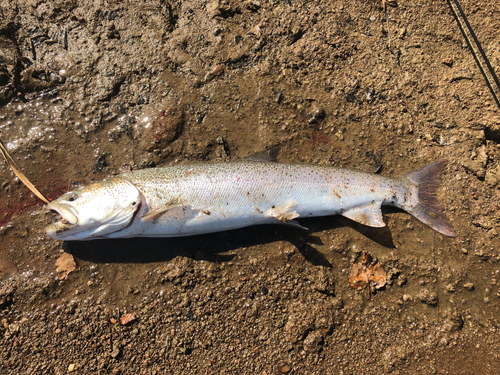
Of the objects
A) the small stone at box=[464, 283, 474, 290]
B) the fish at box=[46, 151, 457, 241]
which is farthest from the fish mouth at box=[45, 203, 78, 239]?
the small stone at box=[464, 283, 474, 290]

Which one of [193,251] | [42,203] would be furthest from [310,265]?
[42,203]

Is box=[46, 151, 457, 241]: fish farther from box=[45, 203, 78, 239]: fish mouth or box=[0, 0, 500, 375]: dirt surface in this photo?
box=[0, 0, 500, 375]: dirt surface

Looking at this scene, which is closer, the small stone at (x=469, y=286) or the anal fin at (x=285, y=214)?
the anal fin at (x=285, y=214)

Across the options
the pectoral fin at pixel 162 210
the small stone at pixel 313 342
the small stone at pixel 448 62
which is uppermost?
the small stone at pixel 448 62

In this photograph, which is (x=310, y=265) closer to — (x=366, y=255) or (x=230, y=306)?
(x=366, y=255)

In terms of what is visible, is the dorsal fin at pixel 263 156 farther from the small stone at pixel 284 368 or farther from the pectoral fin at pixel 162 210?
the small stone at pixel 284 368

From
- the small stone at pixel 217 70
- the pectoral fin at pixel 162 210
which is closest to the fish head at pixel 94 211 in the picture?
the pectoral fin at pixel 162 210

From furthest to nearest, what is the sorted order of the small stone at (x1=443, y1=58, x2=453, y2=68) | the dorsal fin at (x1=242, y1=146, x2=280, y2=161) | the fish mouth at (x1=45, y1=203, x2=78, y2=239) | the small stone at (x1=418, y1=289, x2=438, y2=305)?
the small stone at (x1=443, y1=58, x2=453, y2=68) → the dorsal fin at (x1=242, y1=146, x2=280, y2=161) → the small stone at (x1=418, y1=289, x2=438, y2=305) → the fish mouth at (x1=45, y1=203, x2=78, y2=239)
